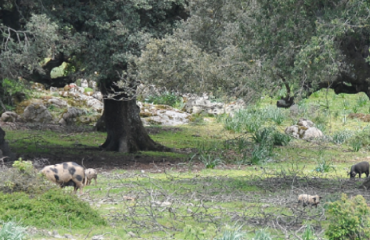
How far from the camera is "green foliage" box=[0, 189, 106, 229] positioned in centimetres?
823

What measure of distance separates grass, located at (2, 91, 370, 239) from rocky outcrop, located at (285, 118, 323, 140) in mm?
614

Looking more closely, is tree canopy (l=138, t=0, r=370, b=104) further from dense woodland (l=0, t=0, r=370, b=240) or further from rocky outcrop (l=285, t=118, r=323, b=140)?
rocky outcrop (l=285, t=118, r=323, b=140)

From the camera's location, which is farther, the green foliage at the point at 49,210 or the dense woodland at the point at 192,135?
the dense woodland at the point at 192,135

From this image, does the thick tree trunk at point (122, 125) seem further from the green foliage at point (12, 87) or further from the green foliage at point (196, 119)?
the green foliage at point (196, 119)

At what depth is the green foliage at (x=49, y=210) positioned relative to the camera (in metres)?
8.23

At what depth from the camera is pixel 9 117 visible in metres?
26.6

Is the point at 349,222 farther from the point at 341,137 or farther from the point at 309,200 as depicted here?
the point at 341,137

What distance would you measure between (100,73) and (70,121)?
11.3 metres

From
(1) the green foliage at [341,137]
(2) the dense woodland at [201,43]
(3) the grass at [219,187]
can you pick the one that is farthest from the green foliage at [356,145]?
(2) the dense woodland at [201,43]

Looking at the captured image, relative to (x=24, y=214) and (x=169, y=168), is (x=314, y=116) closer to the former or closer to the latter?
(x=169, y=168)

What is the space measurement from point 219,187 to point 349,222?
5.56 m

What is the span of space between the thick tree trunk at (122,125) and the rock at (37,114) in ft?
28.1

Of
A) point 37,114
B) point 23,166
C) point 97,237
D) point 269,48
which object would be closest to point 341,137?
point 269,48

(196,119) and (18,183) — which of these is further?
(196,119)
